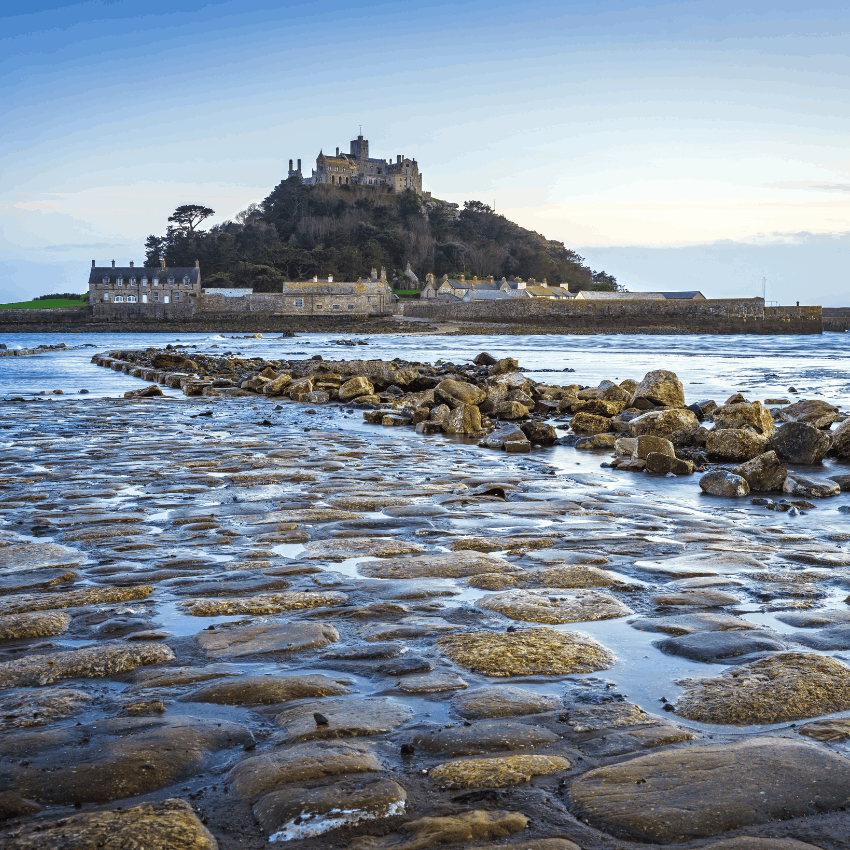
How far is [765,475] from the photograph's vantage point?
24.5ft

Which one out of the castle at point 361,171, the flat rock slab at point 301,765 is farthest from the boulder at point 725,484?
the castle at point 361,171

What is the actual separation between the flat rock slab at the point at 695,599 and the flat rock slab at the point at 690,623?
160 millimetres

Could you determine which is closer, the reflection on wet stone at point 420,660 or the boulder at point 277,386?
the reflection on wet stone at point 420,660

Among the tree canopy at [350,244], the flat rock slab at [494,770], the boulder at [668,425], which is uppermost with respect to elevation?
the tree canopy at [350,244]

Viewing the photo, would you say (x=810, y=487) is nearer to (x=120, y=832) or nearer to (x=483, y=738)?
(x=483, y=738)

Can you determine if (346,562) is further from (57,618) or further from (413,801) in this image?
(413,801)

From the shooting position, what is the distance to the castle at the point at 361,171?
495 ft

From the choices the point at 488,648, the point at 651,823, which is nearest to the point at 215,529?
the point at 488,648

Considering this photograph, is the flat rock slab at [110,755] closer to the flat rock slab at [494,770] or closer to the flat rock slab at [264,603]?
the flat rock slab at [494,770]

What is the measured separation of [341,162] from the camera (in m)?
154

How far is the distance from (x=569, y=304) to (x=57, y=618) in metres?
79.4

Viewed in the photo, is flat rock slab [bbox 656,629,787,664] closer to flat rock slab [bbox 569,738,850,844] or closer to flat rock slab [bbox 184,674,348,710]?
flat rock slab [bbox 569,738,850,844]

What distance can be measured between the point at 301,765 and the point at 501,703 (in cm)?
80

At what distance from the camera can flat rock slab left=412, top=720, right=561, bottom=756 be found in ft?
8.43
